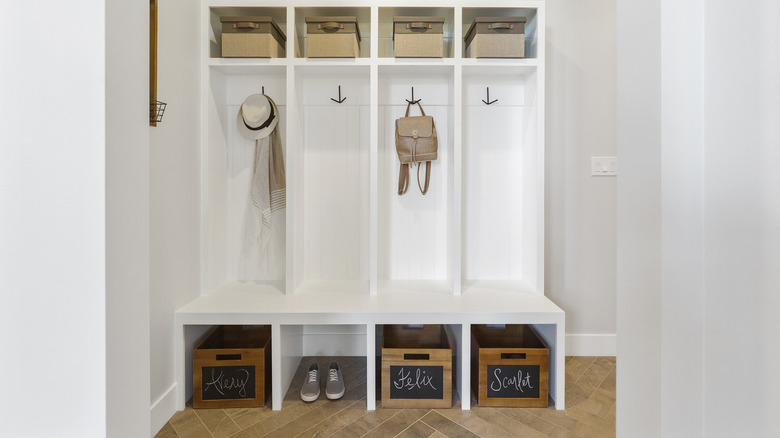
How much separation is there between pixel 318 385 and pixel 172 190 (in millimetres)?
1152

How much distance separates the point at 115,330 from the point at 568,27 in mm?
2704

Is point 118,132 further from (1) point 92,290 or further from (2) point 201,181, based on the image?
(2) point 201,181

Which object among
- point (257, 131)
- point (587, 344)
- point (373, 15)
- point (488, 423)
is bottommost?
point (488, 423)

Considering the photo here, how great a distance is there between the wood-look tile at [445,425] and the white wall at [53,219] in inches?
59.0

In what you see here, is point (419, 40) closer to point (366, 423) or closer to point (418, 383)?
point (418, 383)

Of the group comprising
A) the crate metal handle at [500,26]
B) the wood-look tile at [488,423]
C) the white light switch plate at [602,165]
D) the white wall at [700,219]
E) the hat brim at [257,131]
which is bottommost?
the wood-look tile at [488,423]

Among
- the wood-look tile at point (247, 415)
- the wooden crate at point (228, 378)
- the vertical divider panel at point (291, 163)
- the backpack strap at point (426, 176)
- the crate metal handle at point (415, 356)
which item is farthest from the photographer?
the backpack strap at point (426, 176)

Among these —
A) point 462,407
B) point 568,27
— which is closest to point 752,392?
point 462,407

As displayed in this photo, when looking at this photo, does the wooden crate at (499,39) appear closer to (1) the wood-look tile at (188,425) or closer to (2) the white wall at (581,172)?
(2) the white wall at (581,172)

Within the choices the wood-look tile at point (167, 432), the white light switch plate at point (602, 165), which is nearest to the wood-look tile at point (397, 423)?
the wood-look tile at point (167, 432)

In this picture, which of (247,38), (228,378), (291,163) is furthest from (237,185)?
(228,378)

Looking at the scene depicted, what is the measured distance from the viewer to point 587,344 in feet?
8.11

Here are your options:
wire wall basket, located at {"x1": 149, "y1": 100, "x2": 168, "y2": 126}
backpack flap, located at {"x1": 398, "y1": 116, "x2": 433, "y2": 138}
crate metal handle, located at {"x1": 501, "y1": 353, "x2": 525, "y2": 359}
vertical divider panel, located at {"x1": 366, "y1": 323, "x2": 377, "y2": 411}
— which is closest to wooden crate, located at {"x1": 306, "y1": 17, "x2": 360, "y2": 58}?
backpack flap, located at {"x1": 398, "y1": 116, "x2": 433, "y2": 138}

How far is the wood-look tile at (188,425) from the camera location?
1.66 m
